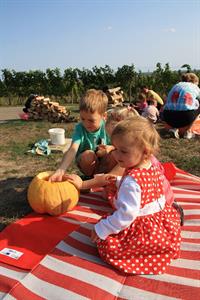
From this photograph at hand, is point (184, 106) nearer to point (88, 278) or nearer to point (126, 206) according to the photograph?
point (126, 206)

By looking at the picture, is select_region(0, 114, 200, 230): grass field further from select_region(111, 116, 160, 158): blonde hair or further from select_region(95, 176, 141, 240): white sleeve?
select_region(111, 116, 160, 158): blonde hair

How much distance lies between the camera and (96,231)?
7.58 ft

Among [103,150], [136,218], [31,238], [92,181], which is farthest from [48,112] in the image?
[136,218]

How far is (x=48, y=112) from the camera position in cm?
1134

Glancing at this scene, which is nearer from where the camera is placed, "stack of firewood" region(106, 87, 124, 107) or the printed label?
the printed label

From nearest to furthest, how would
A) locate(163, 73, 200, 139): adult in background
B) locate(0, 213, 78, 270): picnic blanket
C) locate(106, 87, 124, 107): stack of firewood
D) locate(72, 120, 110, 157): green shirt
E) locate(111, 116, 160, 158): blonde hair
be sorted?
locate(111, 116, 160, 158): blonde hair
locate(0, 213, 78, 270): picnic blanket
locate(72, 120, 110, 157): green shirt
locate(163, 73, 200, 139): adult in background
locate(106, 87, 124, 107): stack of firewood

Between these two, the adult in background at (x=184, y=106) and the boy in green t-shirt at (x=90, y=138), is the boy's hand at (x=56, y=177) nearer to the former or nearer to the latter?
the boy in green t-shirt at (x=90, y=138)

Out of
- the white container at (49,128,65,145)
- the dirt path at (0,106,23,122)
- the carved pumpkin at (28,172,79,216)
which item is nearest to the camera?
the carved pumpkin at (28,172,79,216)

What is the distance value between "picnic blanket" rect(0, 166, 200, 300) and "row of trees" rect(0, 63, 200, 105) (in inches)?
649

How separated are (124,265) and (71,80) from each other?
66.9 ft

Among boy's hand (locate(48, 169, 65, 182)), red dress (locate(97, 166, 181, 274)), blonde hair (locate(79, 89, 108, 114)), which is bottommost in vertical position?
red dress (locate(97, 166, 181, 274))

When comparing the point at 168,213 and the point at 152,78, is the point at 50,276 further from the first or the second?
the point at 152,78

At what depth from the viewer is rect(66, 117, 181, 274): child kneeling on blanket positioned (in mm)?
2172

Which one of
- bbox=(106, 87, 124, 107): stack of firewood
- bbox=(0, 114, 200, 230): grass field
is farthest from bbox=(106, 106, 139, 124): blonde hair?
bbox=(106, 87, 124, 107): stack of firewood
